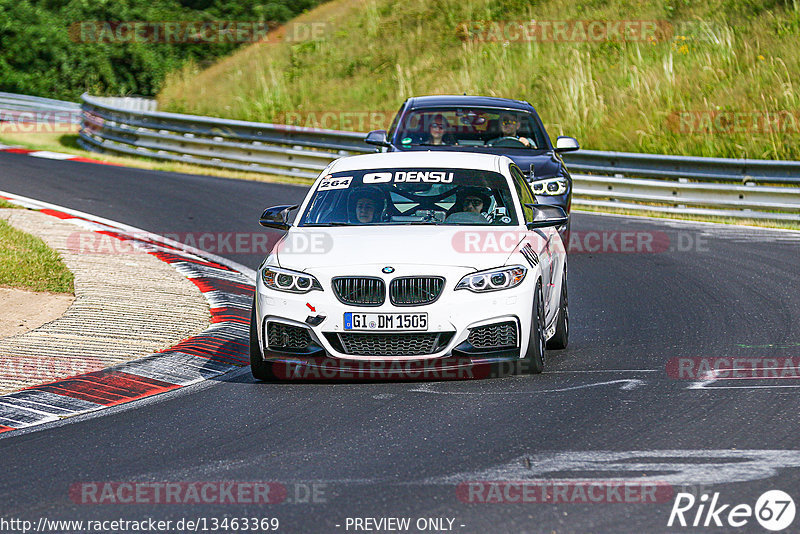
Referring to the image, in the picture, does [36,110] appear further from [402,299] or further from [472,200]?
[402,299]

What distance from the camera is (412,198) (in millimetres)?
9555

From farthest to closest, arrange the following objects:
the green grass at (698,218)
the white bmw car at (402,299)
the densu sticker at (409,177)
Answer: the green grass at (698,218)
the densu sticker at (409,177)
the white bmw car at (402,299)

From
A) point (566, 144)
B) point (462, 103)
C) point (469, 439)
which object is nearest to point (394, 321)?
point (469, 439)

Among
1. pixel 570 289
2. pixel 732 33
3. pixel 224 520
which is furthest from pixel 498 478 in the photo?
pixel 732 33

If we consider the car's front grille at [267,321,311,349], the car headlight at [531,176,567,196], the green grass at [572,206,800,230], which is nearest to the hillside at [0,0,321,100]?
the green grass at [572,206,800,230]

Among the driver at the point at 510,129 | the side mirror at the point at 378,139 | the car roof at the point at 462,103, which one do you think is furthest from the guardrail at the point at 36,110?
the driver at the point at 510,129

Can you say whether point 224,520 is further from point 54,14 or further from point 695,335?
point 54,14

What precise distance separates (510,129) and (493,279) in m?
6.80

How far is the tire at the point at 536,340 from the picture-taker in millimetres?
8305

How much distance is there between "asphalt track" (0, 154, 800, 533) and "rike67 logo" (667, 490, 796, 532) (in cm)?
5

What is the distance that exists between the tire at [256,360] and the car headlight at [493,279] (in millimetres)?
1413

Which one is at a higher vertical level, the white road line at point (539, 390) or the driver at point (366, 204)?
the driver at point (366, 204)

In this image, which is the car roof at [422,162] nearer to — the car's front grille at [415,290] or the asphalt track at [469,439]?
the asphalt track at [469,439]

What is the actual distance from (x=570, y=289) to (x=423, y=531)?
7984 millimetres
